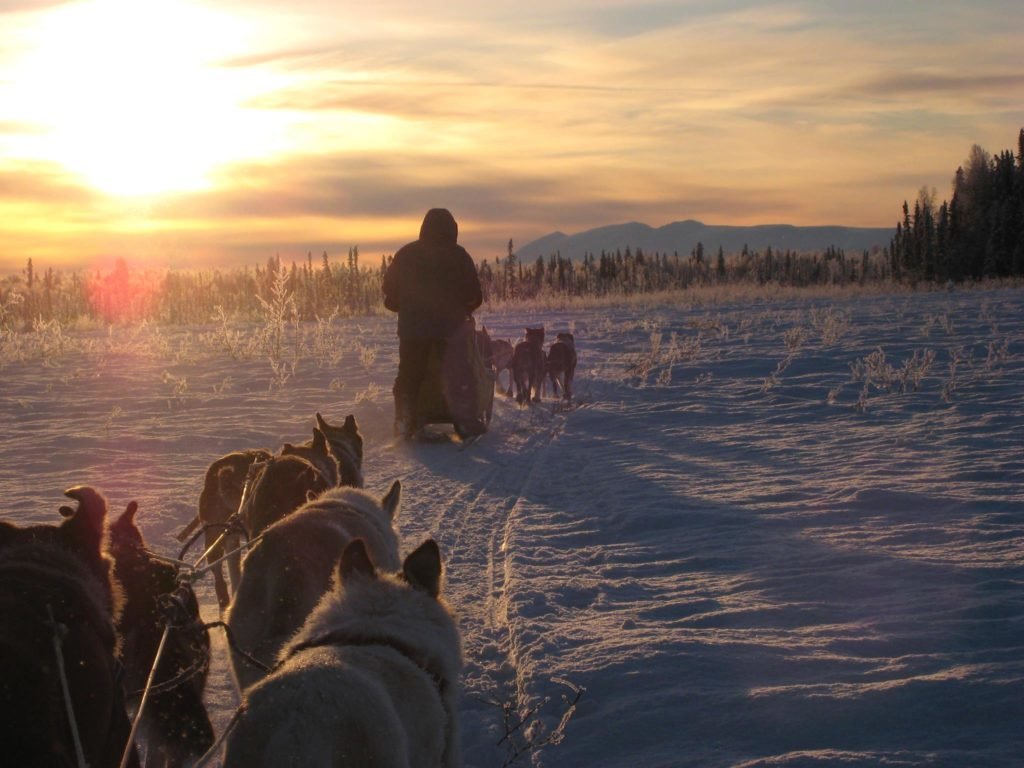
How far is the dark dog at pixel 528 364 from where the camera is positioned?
15.5 meters

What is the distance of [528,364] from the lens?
51.2 feet

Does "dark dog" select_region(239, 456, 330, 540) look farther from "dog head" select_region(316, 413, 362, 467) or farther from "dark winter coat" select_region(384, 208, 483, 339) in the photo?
"dark winter coat" select_region(384, 208, 483, 339)

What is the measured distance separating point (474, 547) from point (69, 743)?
5.03 metres

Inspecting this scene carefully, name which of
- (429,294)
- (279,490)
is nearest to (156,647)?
(279,490)

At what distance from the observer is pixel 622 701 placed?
460cm

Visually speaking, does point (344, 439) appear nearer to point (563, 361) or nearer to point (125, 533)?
point (125, 533)

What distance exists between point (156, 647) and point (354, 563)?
Result: 4.50 ft

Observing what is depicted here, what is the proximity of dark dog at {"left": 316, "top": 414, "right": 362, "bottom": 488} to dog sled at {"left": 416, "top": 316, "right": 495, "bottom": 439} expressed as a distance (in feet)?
17.6

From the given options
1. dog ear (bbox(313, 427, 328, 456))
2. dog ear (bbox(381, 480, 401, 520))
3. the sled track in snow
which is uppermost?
dog ear (bbox(313, 427, 328, 456))

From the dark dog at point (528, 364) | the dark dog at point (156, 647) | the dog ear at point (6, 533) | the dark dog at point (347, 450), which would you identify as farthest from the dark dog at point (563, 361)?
the dog ear at point (6, 533)

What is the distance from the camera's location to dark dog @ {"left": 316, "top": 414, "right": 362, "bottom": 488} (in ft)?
20.8

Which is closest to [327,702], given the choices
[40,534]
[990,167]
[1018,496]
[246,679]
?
[40,534]

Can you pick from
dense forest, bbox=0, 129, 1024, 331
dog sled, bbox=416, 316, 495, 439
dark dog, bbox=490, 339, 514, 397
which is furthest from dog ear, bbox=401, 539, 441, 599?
dense forest, bbox=0, 129, 1024, 331

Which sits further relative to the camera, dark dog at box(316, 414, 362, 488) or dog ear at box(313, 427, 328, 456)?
dark dog at box(316, 414, 362, 488)
